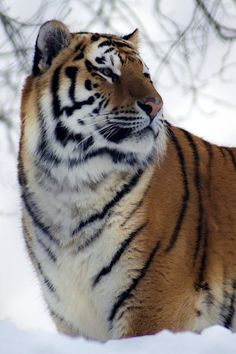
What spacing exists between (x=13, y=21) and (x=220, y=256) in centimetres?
317

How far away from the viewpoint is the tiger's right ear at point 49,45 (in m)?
4.49

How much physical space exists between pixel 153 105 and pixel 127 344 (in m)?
1.15

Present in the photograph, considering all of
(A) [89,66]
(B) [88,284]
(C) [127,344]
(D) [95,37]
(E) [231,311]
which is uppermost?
(D) [95,37]

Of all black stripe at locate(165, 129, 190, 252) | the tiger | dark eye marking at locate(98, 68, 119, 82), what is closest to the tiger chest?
the tiger

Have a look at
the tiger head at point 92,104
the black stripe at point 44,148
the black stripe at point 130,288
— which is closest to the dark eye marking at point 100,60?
the tiger head at point 92,104

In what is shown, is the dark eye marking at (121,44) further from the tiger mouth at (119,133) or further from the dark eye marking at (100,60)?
the tiger mouth at (119,133)

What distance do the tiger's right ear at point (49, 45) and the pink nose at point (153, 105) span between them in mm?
522

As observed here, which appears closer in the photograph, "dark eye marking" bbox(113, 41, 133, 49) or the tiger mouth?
the tiger mouth

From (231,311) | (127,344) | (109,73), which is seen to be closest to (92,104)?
(109,73)

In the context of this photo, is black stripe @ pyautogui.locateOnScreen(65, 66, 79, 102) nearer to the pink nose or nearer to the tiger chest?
the pink nose

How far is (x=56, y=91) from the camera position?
14.5ft

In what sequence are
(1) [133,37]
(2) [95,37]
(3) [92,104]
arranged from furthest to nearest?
1. (1) [133,37]
2. (2) [95,37]
3. (3) [92,104]

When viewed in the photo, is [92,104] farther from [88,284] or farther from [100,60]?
[88,284]

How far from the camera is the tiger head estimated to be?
14.0 ft
